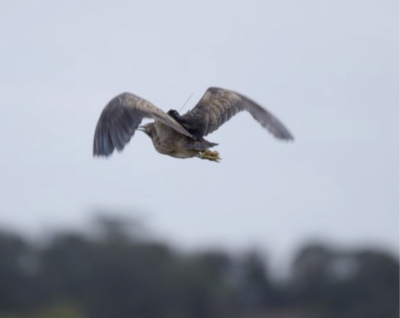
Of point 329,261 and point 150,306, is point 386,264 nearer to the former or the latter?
point 329,261

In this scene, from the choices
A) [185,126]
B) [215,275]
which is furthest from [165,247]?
[185,126]

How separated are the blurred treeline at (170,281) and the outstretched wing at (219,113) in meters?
41.7

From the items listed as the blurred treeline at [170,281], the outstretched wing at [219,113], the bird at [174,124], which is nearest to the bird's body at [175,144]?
the bird at [174,124]

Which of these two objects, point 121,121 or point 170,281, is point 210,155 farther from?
point 170,281

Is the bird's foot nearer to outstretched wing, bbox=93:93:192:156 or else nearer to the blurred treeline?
outstretched wing, bbox=93:93:192:156

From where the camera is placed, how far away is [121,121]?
18312mm

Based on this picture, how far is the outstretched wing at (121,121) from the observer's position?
59.3 feet

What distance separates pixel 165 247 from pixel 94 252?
9.56 ft

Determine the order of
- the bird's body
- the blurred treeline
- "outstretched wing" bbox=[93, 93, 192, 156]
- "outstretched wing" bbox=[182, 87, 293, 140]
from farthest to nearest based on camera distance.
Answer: the blurred treeline, "outstretched wing" bbox=[182, 87, 293, 140], the bird's body, "outstretched wing" bbox=[93, 93, 192, 156]

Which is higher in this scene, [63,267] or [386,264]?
[386,264]

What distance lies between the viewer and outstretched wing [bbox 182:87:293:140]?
18.9 m

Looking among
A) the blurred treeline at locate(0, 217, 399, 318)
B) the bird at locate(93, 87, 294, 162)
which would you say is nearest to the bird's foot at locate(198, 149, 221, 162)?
the bird at locate(93, 87, 294, 162)

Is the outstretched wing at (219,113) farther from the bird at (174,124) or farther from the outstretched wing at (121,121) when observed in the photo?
Answer: the outstretched wing at (121,121)

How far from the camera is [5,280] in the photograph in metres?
64.8
